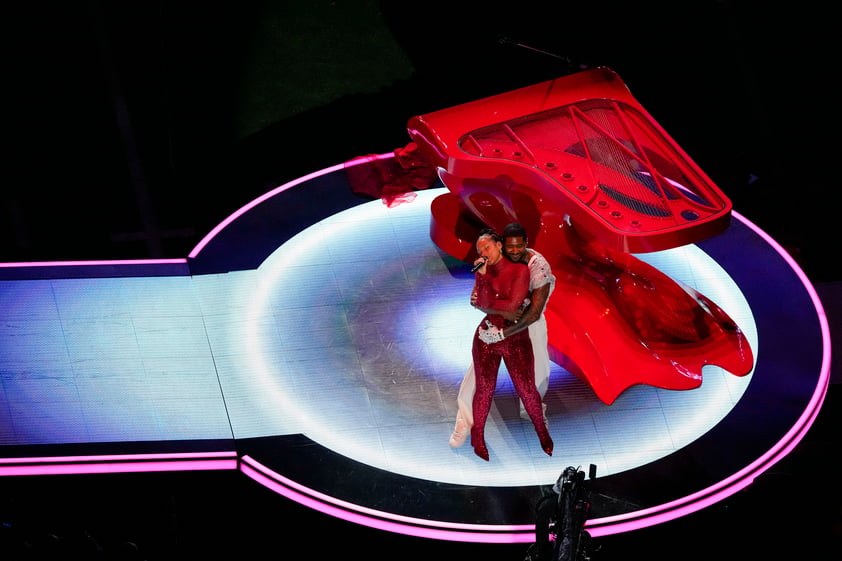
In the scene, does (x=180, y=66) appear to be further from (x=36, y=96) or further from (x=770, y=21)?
(x=770, y=21)

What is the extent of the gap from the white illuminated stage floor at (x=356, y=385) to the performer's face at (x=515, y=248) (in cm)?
112

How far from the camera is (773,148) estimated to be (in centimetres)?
748

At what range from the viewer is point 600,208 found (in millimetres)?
5480

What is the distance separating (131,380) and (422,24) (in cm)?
A: 336

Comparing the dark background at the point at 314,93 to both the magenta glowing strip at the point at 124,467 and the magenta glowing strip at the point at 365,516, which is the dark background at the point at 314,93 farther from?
the magenta glowing strip at the point at 365,516

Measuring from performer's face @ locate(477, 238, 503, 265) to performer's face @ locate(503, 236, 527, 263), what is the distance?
4cm

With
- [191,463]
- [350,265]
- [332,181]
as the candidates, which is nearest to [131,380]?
[191,463]

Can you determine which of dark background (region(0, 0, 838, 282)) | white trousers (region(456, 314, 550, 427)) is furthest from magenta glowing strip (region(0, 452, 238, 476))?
dark background (region(0, 0, 838, 282))

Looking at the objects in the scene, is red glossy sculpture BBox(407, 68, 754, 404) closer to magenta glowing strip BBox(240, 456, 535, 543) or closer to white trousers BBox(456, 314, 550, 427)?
white trousers BBox(456, 314, 550, 427)

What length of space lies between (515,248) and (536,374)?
2.70ft

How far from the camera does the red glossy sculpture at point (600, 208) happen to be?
218 inches

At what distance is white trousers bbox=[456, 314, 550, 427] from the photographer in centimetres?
537

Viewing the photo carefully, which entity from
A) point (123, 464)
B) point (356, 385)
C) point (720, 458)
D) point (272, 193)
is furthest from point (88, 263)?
point (720, 458)

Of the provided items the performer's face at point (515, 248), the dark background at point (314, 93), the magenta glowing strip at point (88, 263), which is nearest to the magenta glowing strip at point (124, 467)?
the magenta glowing strip at point (88, 263)
